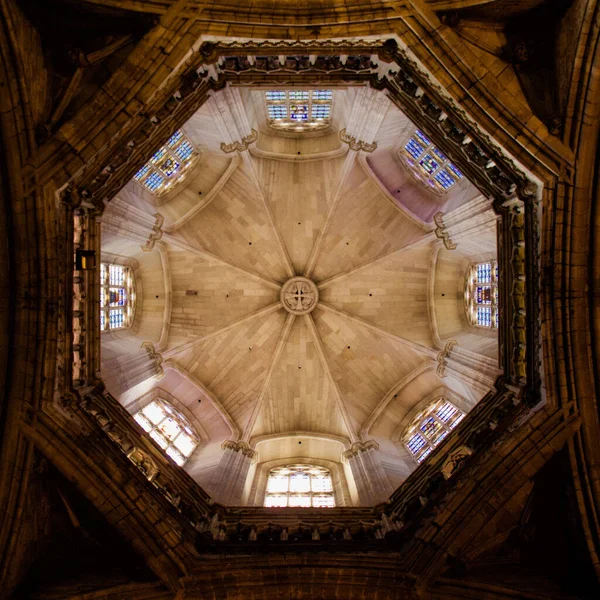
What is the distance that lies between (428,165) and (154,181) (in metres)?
11.5

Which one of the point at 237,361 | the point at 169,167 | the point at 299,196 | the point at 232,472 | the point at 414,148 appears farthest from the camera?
the point at 237,361

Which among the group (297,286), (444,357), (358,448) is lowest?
(358,448)

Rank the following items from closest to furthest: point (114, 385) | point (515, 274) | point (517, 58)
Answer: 1. point (517, 58)
2. point (515, 274)
3. point (114, 385)

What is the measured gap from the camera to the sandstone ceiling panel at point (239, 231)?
22203 mm

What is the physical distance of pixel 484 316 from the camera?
1897 cm

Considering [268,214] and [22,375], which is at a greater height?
[268,214]

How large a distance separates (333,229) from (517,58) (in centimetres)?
1320

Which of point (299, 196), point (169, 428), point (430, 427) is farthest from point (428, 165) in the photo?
point (169, 428)

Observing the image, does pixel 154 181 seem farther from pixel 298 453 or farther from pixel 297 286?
pixel 298 453

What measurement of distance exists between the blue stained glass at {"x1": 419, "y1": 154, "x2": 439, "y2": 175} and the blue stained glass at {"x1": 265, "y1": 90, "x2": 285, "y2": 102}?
6.37m

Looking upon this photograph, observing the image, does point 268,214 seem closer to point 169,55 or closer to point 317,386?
point 317,386

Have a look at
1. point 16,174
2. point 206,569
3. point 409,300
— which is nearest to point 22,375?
point 16,174

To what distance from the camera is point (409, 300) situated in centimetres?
2295

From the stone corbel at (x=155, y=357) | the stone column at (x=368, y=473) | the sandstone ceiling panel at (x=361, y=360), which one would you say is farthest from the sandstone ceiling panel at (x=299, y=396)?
the stone corbel at (x=155, y=357)
